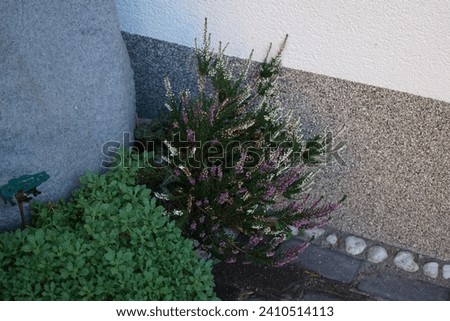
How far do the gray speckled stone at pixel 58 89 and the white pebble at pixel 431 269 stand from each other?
1.95 metres

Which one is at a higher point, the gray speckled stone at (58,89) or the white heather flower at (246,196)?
the gray speckled stone at (58,89)

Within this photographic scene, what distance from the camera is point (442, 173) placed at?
148 inches

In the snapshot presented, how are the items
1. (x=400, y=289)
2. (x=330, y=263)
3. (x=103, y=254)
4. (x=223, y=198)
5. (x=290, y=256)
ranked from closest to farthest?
(x=103, y=254), (x=223, y=198), (x=290, y=256), (x=400, y=289), (x=330, y=263)

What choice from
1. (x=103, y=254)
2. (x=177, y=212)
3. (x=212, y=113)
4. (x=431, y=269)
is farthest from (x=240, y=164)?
(x=431, y=269)

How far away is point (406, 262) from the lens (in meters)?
3.96

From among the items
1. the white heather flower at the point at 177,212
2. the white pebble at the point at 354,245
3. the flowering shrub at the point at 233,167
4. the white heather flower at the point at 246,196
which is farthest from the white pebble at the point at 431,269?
the white heather flower at the point at 177,212

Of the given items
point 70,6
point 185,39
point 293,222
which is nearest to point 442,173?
point 293,222

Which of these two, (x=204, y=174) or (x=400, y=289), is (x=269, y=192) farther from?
(x=400, y=289)

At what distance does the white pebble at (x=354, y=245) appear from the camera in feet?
13.1

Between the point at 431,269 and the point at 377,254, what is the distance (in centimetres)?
32

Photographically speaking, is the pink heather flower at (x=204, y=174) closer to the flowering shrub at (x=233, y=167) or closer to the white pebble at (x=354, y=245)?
the flowering shrub at (x=233, y=167)

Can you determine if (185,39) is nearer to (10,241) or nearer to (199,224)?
(199,224)

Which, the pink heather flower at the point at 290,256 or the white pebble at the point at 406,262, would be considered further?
the white pebble at the point at 406,262
